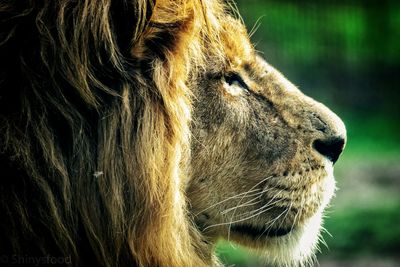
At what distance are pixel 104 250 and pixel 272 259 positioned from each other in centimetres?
77

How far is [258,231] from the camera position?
2.57m

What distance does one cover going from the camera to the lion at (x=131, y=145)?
6.72 feet

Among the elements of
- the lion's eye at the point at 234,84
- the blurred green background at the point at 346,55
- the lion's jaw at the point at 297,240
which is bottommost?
the blurred green background at the point at 346,55

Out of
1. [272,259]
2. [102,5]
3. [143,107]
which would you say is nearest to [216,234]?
[272,259]

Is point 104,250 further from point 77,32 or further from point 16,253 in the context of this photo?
point 77,32

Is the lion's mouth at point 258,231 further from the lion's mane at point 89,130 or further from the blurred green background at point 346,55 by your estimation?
the blurred green background at point 346,55

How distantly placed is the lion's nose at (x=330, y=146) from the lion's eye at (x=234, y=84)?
0.33m

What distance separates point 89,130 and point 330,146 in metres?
0.94

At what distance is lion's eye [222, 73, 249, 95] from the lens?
257cm

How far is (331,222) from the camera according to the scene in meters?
5.61

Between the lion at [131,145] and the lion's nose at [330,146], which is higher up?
the lion at [131,145]

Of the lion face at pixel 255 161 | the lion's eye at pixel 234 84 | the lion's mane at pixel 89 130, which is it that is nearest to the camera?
the lion's mane at pixel 89 130

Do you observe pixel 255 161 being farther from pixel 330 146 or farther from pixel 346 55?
pixel 346 55

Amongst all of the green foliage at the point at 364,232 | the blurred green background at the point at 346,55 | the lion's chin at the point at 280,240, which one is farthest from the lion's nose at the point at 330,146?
the blurred green background at the point at 346,55
